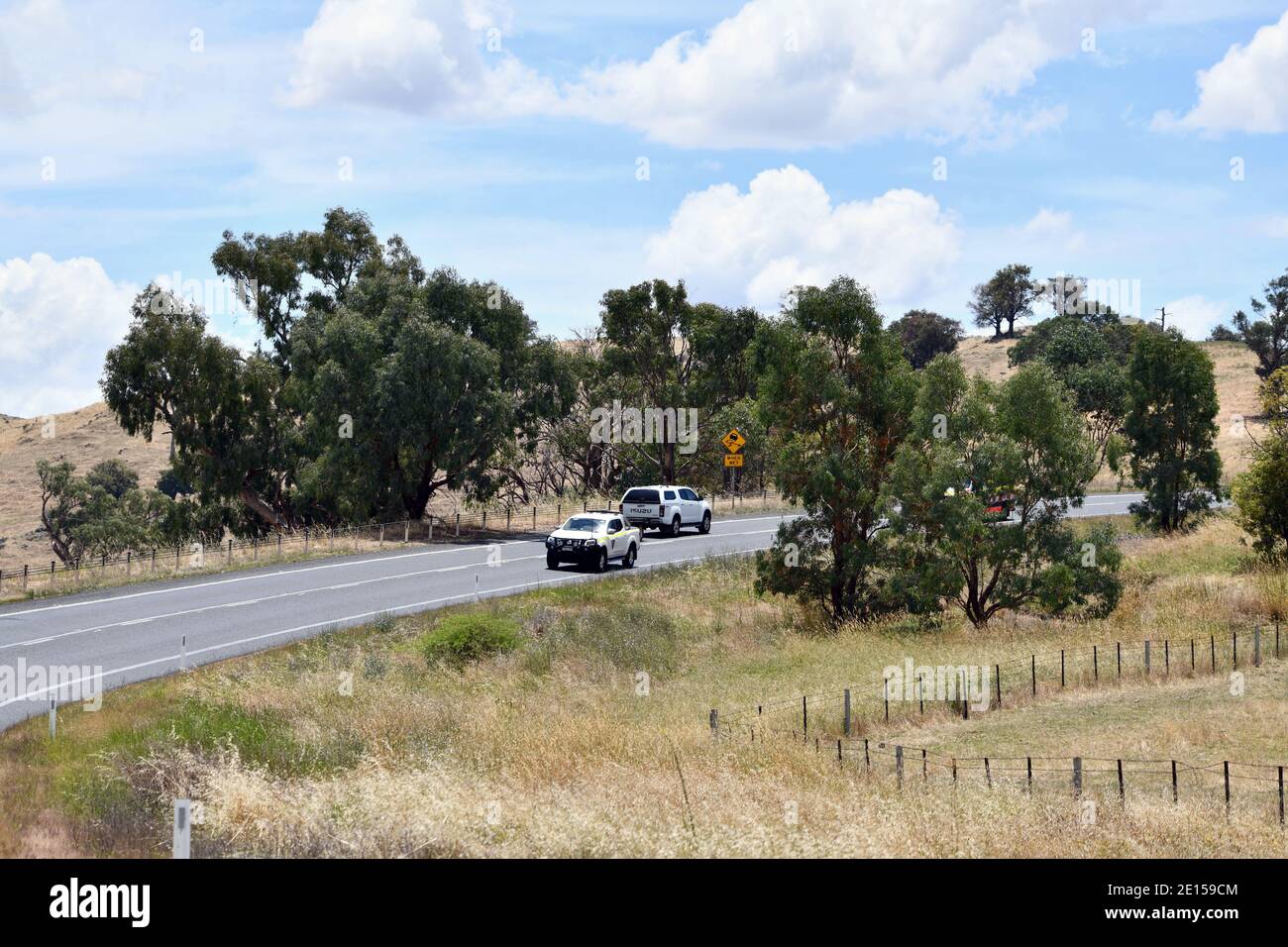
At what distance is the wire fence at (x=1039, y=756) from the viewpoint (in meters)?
16.3

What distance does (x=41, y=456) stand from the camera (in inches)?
4560

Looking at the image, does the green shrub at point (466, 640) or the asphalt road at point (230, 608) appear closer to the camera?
the asphalt road at point (230, 608)

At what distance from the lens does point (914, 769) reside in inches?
707

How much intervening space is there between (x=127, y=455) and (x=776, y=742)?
111465 millimetres

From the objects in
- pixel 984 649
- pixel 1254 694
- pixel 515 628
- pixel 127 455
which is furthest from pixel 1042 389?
pixel 127 455

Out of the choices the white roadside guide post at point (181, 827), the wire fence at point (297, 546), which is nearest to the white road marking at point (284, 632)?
the wire fence at point (297, 546)

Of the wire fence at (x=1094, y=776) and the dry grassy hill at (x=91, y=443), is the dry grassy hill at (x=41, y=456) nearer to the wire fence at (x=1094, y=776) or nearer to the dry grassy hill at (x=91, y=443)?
the dry grassy hill at (x=91, y=443)

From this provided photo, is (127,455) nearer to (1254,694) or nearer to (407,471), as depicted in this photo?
(407,471)

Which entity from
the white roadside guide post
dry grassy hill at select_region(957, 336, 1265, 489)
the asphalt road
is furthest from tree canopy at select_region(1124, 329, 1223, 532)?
the white roadside guide post

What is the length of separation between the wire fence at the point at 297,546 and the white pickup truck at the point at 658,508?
4968 mm

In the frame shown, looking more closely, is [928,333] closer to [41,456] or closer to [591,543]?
[41,456]

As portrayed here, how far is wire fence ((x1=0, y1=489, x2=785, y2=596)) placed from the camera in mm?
33531

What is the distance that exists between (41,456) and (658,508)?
297ft

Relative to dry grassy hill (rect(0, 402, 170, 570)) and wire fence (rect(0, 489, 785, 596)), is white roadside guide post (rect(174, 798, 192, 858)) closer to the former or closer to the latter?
wire fence (rect(0, 489, 785, 596))
